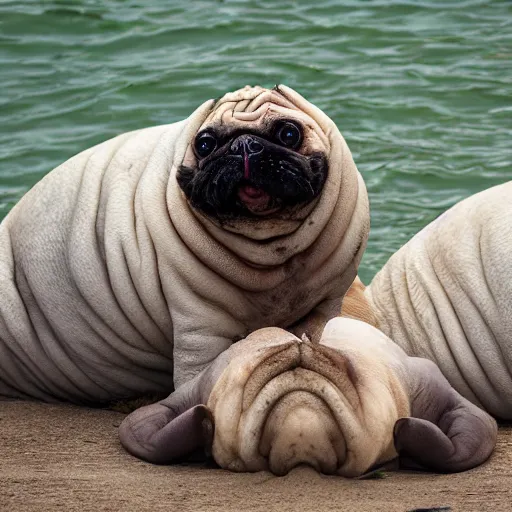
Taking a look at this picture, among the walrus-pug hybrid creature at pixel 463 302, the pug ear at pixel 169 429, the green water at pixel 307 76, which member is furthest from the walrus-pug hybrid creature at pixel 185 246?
the green water at pixel 307 76

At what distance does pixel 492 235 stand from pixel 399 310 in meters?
0.73

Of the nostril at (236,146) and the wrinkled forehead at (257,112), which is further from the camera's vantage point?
the wrinkled forehead at (257,112)

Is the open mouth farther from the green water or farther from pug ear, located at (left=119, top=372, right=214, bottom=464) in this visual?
the green water

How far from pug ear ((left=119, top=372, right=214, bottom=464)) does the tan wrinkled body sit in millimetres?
65

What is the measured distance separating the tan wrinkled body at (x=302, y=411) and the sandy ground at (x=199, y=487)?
72 mm

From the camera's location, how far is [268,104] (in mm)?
6254

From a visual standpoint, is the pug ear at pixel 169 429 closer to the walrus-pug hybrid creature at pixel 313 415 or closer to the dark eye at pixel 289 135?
the walrus-pug hybrid creature at pixel 313 415

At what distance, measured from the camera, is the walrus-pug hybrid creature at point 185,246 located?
6.13 meters

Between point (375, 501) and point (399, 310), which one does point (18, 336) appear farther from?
point (375, 501)

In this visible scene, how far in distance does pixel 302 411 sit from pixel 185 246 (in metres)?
1.27

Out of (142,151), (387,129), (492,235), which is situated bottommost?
(387,129)

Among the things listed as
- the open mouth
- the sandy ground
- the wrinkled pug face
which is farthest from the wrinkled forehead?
the sandy ground

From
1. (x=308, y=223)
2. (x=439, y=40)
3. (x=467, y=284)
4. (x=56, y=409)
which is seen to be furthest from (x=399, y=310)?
(x=439, y=40)

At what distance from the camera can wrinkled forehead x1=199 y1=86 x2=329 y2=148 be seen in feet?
20.2
